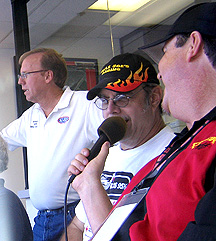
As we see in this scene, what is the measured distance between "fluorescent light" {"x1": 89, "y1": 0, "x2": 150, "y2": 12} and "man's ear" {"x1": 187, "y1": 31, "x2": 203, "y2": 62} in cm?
235

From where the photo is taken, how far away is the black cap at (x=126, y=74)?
5.18ft

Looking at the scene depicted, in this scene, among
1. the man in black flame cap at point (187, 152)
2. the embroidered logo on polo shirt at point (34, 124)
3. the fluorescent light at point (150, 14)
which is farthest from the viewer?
the fluorescent light at point (150, 14)

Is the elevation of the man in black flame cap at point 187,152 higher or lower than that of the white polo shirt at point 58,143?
higher

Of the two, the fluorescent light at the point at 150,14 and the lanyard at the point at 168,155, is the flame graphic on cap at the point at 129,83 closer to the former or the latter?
the lanyard at the point at 168,155

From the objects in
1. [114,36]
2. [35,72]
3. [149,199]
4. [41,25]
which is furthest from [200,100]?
[41,25]

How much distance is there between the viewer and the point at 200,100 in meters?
1.00

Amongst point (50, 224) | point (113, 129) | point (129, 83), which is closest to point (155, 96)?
point (129, 83)

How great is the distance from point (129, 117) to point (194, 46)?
1.91 feet

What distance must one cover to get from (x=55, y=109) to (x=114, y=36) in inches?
51.0

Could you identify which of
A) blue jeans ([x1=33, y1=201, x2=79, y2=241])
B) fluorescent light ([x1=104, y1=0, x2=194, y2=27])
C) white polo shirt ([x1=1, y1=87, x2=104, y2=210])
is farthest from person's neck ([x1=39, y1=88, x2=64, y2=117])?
fluorescent light ([x1=104, y1=0, x2=194, y2=27])

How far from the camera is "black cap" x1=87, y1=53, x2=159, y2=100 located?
1.58 meters

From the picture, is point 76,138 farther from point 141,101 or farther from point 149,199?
point 149,199

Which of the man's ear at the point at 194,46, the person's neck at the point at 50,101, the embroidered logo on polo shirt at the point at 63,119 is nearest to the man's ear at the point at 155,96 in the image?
the man's ear at the point at 194,46

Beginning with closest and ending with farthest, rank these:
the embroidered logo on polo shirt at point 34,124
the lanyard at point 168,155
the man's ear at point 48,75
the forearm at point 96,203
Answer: the lanyard at point 168,155, the forearm at point 96,203, the embroidered logo on polo shirt at point 34,124, the man's ear at point 48,75
